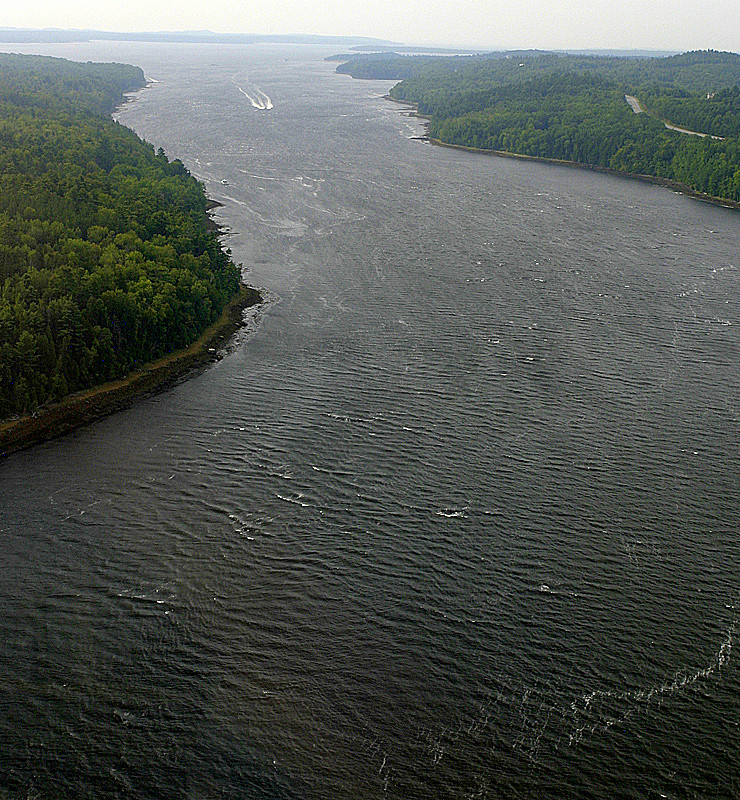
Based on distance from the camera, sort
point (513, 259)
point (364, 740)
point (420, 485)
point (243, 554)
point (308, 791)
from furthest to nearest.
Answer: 1. point (513, 259)
2. point (420, 485)
3. point (243, 554)
4. point (364, 740)
5. point (308, 791)

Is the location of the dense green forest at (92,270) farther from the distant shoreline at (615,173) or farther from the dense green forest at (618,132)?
the dense green forest at (618,132)

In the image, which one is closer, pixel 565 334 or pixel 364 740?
pixel 364 740

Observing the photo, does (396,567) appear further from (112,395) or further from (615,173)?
(615,173)

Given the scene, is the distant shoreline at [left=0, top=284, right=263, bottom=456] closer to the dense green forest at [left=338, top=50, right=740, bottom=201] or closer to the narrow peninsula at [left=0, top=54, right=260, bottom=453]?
the narrow peninsula at [left=0, top=54, right=260, bottom=453]

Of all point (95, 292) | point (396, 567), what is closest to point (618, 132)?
point (95, 292)

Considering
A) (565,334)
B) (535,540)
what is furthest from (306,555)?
(565,334)

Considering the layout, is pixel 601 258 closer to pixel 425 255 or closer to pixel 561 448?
pixel 425 255
